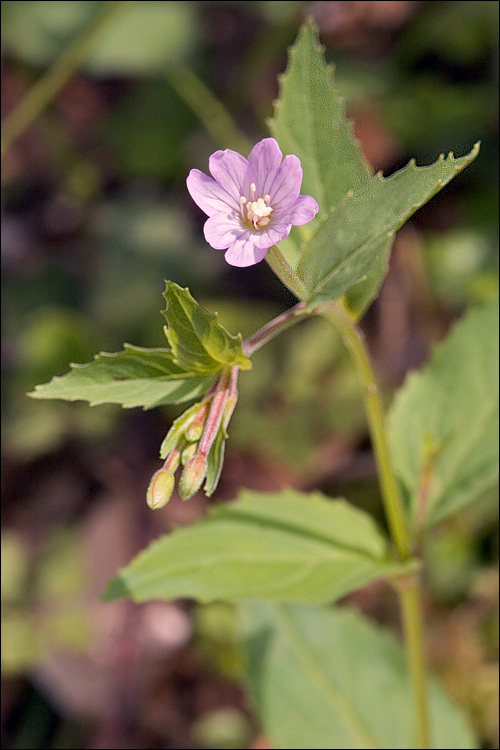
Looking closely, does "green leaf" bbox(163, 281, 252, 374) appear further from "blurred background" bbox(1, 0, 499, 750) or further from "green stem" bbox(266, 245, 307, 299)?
"blurred background" bbox(1, 0, 499, 750)

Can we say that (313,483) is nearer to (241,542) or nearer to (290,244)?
(241,542)

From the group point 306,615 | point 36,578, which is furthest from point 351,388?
point 36,578

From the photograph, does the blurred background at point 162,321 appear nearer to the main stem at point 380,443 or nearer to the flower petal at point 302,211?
the main stem at point 380,443

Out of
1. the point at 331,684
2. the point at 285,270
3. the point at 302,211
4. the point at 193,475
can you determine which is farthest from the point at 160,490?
the point at 331,684

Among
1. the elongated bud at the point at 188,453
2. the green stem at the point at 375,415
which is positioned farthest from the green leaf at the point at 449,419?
the elongated bud at the point at 188,453

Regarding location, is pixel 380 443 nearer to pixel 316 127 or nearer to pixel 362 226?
pixel 362 226

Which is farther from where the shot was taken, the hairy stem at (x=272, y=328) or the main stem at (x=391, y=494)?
the main stem at (x=391, y=494)
